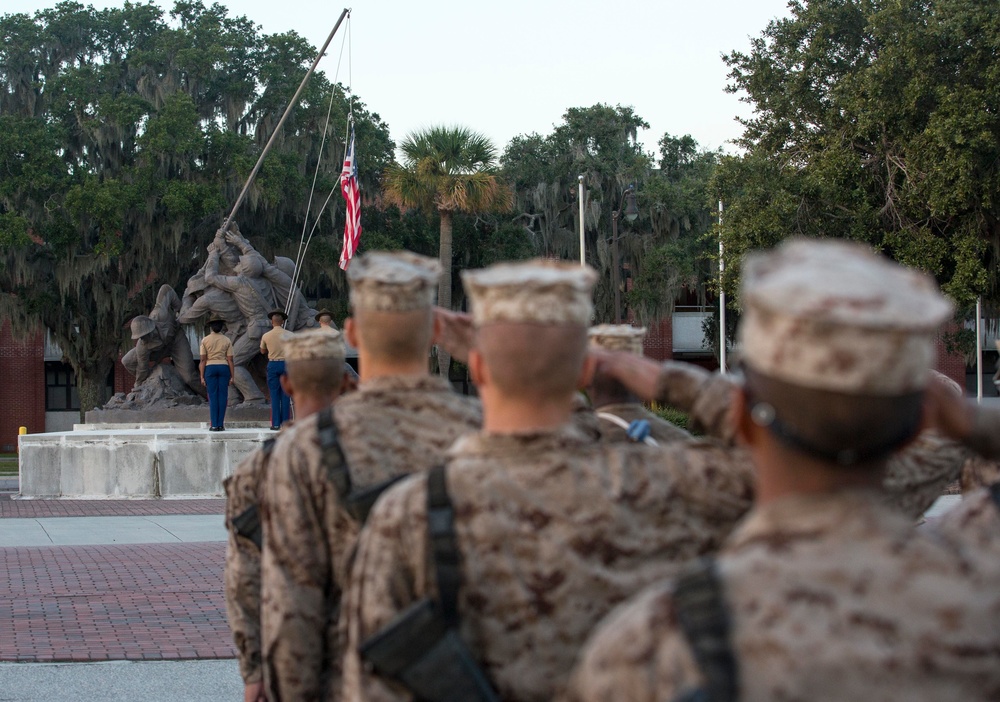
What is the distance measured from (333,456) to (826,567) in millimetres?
1656

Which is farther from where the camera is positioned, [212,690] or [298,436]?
[212,690]

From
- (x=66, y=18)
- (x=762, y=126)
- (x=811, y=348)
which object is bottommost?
(x=811, y=348)

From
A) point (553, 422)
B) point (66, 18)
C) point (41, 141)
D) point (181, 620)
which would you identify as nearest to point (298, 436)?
point (553, 422)

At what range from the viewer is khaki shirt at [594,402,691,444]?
12.1 feet

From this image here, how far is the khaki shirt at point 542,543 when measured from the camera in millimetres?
2098

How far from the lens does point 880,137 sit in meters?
25.4

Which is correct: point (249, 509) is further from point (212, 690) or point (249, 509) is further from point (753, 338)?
point (212, 690)

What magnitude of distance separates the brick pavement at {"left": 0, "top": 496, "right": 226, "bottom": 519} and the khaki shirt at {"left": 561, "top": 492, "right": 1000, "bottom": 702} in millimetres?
15744

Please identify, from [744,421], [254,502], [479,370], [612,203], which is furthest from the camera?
[612,203]

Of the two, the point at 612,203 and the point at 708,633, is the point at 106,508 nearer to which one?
the point at 708,633

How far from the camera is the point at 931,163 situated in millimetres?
24125

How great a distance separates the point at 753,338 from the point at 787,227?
25.0 metres

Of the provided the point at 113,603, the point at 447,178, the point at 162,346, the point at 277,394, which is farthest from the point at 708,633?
the point at 447,178

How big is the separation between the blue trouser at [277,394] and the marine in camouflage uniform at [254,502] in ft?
48.9
